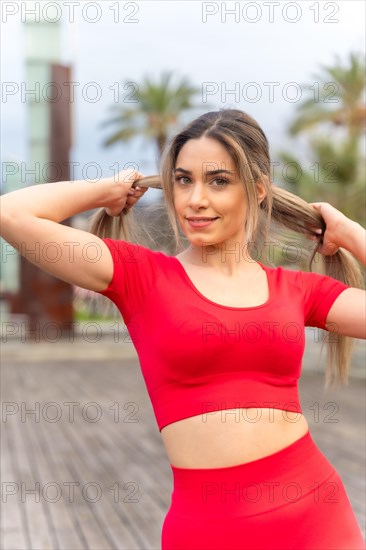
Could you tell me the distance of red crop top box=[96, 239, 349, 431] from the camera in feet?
6.44

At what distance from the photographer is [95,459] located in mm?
7309

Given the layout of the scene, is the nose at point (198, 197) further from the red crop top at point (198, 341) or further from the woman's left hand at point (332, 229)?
the woman's left hand at point (332, 229)

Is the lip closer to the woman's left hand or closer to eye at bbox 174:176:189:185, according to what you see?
eye at bbox 174:176:189:185

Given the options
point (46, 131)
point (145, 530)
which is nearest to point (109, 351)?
point (46, 131)

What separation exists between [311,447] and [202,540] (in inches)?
12.9

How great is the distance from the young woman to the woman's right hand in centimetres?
4

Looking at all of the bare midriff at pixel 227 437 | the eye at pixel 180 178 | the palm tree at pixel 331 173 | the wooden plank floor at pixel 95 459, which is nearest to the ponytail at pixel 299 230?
the eye at pixel 180 178

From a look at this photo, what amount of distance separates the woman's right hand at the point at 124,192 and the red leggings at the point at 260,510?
66 cm

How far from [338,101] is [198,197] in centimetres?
2074

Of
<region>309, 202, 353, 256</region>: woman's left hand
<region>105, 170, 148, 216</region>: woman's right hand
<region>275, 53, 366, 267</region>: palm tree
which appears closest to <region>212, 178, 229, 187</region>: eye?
<region>105, 170, 148, 216</region>: woman's right hand

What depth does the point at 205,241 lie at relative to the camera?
2.07 m

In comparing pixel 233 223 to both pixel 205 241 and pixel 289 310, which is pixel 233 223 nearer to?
pixel 205 241

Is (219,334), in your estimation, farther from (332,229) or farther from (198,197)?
(332,229)

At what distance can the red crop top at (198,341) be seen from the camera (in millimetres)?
1963
